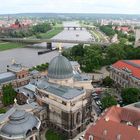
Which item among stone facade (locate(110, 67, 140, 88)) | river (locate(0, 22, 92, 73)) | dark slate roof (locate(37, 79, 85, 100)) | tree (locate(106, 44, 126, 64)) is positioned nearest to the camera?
dark slate roof (locate(37, 79, 85, 100))

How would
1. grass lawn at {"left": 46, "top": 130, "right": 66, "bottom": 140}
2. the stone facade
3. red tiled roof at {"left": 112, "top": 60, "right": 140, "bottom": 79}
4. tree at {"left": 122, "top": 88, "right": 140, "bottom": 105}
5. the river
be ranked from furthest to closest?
the river < red tiled roof at {"left": 112, "top": 60, "right": 140, "bottom": 79} < the stone facade < tree at {"left": 122, "top": 88, "right": 140, "bottom": 105} < grass lawn at {"left": 46, "top": 130, "right": 66, "bottom": 140}

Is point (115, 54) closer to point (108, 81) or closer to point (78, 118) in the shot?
point (108, 81)

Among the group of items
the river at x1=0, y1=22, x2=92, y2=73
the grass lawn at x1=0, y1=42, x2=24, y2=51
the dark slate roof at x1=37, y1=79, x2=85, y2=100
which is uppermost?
the dark slate roof at x1=37, y1=79, x2=85, y2=100

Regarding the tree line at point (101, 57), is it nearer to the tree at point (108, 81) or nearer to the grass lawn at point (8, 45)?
the tree at point (108, 81)

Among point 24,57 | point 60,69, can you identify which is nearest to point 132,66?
point 60,69

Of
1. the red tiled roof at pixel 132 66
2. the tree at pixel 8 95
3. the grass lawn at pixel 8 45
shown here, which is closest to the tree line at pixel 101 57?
the red tiled roof at pixel 132 66

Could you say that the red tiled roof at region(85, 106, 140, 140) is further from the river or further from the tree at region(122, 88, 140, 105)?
the river

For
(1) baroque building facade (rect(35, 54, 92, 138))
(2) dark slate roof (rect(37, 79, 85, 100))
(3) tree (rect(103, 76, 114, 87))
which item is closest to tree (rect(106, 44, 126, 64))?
(3) tree (rect(103, 76, 114, 87))
